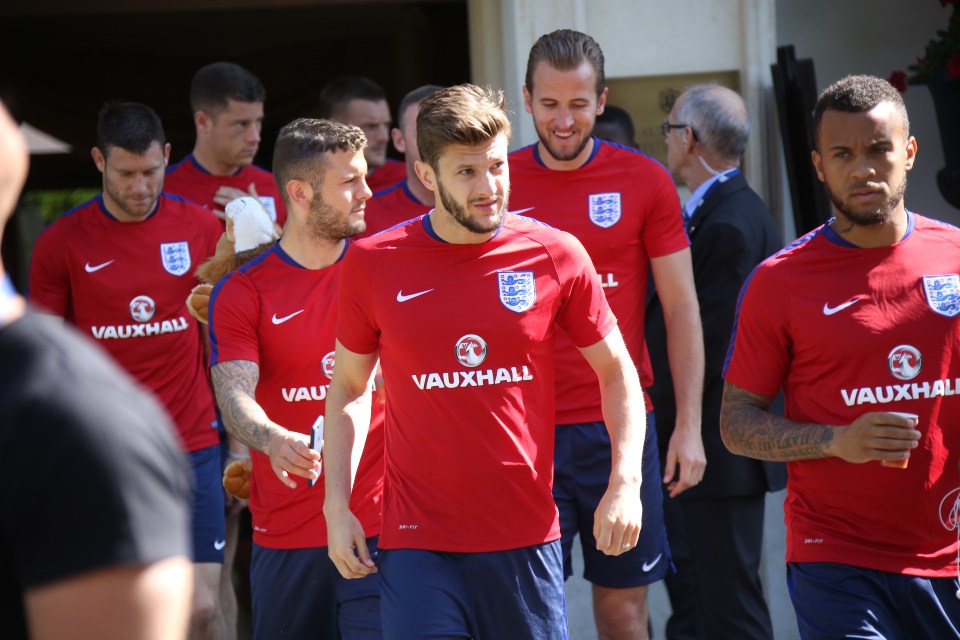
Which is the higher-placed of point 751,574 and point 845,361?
point 845,361

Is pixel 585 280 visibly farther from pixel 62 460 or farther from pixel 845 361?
pixel 62 460

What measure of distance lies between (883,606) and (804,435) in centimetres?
49

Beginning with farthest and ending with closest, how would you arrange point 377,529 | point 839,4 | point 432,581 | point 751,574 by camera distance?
point 839,4, point 751,574, point 377,529, point 432,581

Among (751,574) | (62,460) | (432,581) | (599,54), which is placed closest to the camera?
(62,460)

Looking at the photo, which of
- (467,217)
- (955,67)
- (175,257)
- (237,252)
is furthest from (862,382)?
(175,257)

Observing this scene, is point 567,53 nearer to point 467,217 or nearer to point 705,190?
point 705,190

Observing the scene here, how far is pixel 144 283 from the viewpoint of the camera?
5863 millimetres

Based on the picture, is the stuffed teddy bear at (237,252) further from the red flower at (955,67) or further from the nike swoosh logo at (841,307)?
the red flower at (955,67)

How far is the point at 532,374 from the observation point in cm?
368

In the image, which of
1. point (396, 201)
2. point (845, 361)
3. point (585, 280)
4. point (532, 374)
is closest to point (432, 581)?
point (532, 374)

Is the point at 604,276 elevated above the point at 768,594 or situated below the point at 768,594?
above

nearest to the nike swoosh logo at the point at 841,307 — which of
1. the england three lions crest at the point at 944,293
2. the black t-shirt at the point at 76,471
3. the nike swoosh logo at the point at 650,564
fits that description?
the england three lions crest at the point at 944,293

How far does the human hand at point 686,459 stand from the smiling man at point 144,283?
81.6 inches

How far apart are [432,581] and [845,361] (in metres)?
1.25
